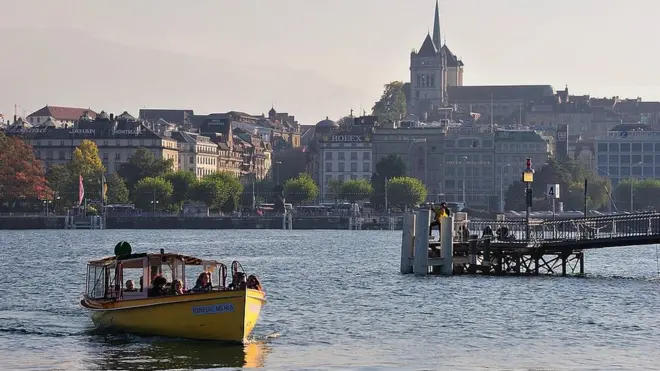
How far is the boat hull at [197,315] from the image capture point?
2108 inches

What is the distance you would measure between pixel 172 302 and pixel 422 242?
32.1m

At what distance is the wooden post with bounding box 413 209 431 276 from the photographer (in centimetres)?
8356

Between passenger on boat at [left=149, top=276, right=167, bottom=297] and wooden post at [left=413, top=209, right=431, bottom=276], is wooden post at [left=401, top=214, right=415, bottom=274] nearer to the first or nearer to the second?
wooden post at [left=413, top=209, right=431, bottom=276]

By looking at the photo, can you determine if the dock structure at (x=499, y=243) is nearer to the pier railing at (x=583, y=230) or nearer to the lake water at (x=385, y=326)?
the pier railing at (x=583, y=230)

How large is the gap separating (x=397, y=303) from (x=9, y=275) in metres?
31.2

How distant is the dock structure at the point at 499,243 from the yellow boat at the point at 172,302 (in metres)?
27.6

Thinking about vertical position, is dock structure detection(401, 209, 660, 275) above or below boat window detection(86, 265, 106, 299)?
above

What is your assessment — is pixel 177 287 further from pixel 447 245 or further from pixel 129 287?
pixel 447 245

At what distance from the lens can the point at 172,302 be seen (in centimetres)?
5450

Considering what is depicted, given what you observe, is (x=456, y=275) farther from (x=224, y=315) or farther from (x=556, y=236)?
(x=224, y=315)

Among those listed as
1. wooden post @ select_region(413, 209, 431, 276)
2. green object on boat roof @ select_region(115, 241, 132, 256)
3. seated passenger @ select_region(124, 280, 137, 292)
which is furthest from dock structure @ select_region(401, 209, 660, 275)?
seated passenger @ select_region(124, 280, 137, 292)

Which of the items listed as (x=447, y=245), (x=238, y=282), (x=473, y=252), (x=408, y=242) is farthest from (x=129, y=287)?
(x=473, y=252)

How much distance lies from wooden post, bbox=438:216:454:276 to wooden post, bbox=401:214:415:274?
1691mm

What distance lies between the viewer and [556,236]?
3642 inches
